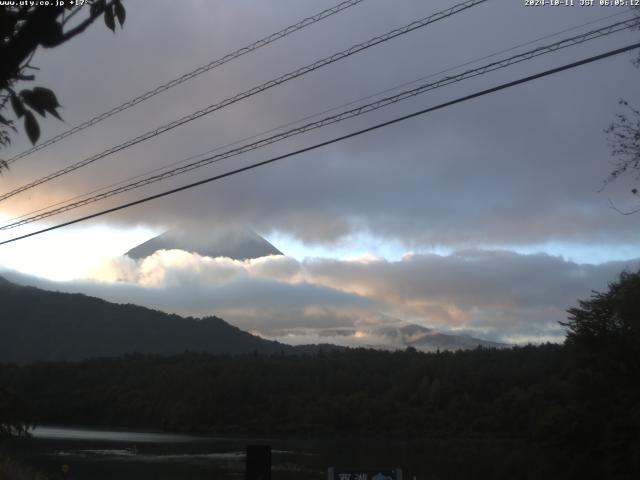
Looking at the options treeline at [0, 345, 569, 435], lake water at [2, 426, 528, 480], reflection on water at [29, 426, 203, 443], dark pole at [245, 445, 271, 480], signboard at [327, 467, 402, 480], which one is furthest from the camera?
treeline at [0, 345, 569, 435]

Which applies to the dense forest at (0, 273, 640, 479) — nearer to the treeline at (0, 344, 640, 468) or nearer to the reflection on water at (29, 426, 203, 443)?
the treeline at (0, 344, 640, 468)

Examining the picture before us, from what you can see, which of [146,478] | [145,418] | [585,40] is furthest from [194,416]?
[585,40]

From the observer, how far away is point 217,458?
202 ft

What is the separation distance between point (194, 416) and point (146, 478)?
2883 inches

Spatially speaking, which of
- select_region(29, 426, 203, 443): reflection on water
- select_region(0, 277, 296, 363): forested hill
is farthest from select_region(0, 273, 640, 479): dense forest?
select_region(0, 277, 296, 363): forested hill

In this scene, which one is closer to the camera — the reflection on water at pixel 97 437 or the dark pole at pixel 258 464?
the dark pole at pixel 258 464

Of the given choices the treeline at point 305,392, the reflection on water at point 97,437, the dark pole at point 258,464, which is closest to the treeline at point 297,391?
the treeline at point 305,392

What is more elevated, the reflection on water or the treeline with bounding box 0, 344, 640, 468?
the treeline with bounding box 0, 344, 640, 468

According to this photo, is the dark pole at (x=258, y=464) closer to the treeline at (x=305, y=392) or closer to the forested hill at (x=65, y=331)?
the treeline at (x=305, y=392)

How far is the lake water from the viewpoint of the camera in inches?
1826

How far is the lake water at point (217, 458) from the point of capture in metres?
46.4

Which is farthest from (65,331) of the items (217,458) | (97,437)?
(217,458)

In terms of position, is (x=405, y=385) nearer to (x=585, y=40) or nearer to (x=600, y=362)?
(x=600, y=362)

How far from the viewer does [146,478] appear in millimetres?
44438
